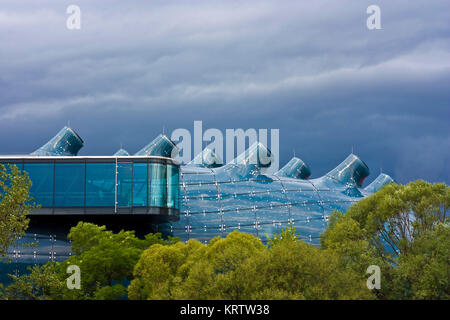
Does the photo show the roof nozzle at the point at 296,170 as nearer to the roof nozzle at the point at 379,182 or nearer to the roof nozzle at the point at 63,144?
the roof nozzle at the point at 379,182

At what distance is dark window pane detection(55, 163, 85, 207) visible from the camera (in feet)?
184

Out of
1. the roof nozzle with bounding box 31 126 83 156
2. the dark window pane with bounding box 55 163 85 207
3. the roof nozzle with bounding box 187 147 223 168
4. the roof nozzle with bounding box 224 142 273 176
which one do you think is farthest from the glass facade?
the roof nozzle with bounding box 187 147 223 168

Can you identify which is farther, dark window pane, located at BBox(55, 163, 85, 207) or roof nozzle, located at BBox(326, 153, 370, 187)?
roof nozzle, located at BBox(326, 153, 370, 187)

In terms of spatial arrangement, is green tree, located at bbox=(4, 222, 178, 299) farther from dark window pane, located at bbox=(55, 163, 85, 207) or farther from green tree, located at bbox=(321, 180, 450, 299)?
green tree, located at bbox=(321, 180, 450, 299)

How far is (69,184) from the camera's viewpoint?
2229 inches

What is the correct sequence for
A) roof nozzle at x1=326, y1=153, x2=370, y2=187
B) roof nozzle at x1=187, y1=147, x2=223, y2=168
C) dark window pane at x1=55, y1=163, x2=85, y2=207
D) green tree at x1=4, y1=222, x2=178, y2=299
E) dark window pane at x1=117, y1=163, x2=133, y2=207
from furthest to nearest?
1. roof nozzle at x1=326, y1=153, x2=370, y2=187
2. roof nozzle at x1=187, y1=147, x2=223, y2=168
3. dark window pane at x1=55, y1=163, x2=85, y2=207
4. dark window pane at x1=117, y1=163, x2=133, y2=207
5. green tree at x1=4, y1=222, x2=178, y2=299

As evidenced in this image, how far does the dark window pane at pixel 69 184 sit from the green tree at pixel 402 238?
20655mm

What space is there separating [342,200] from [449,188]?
21716 millimetres

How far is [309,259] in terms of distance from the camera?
31.8 meters

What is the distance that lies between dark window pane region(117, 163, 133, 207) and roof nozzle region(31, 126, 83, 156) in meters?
10.2

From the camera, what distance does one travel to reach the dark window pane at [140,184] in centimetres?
5616

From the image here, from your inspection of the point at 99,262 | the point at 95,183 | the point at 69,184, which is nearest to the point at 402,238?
the point at 99,262

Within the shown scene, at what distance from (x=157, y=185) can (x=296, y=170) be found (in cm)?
2206
